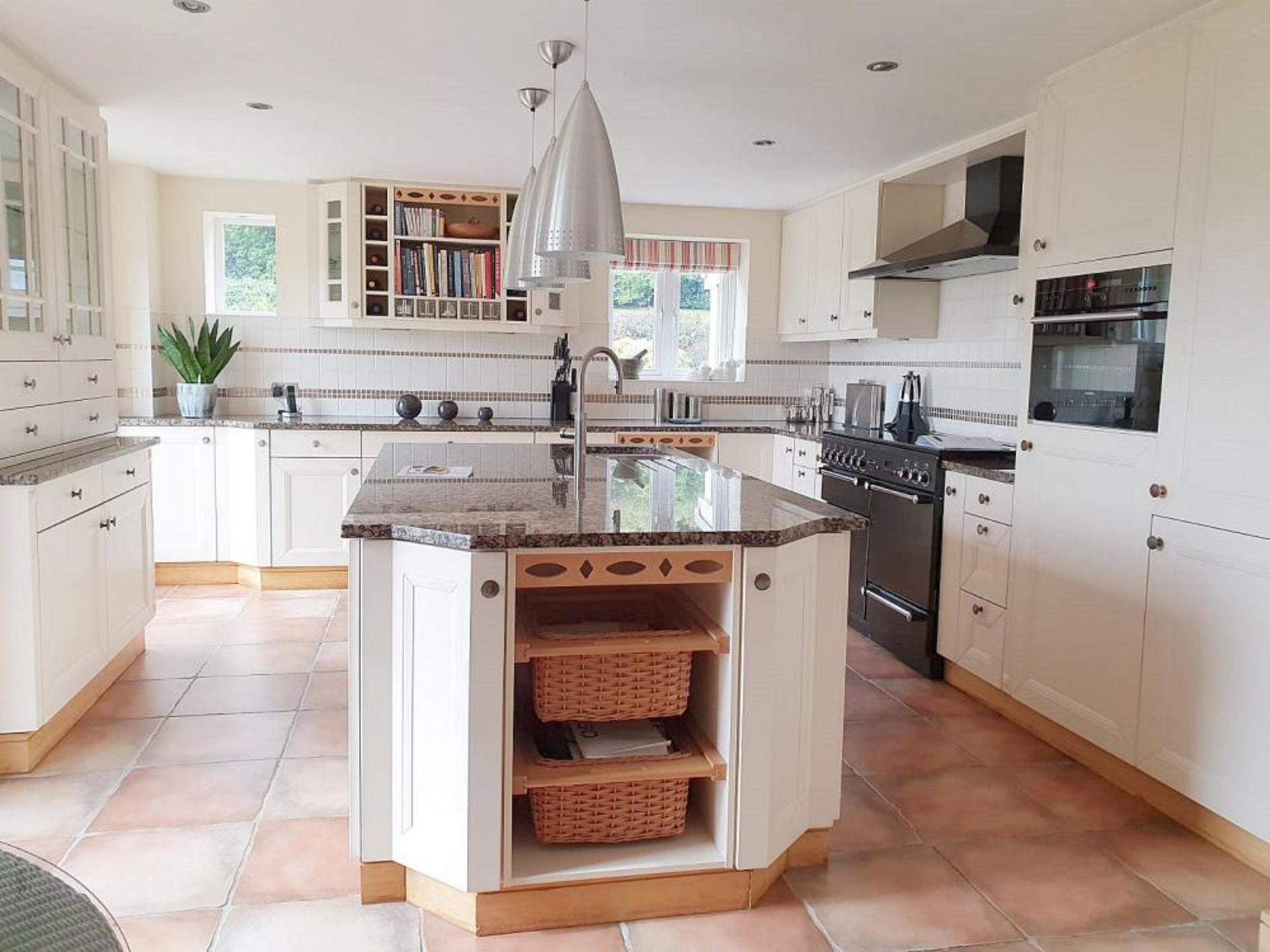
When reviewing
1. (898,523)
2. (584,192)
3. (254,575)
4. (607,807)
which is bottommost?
(254,575)

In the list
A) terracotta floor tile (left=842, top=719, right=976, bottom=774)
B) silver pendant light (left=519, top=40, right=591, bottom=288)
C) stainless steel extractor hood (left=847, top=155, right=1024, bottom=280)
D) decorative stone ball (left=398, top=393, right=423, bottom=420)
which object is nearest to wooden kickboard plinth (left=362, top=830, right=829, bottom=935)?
terracotta floor tile (left=842, top=719, right=976, bottom=774)

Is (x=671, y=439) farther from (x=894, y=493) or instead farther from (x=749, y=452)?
(x=894, y=493)

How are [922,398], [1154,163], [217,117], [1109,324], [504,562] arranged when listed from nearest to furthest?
1. [504,562]
2. [1154,163]
3. [1109,324]
4. [217,117]
5. [922,398]

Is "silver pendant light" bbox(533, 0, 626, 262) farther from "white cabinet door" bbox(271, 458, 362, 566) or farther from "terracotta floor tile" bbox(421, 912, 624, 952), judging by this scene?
"white cabinet door" bbox(271, 458, 362, 566)

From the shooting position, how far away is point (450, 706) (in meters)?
2.06

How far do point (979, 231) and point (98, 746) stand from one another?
3904mm

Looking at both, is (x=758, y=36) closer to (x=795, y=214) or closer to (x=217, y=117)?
(x=217, y=117)

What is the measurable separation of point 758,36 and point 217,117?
247 cm

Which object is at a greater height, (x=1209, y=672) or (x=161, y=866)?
(x=1209, y=672)

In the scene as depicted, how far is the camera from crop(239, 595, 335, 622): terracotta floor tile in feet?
15.6

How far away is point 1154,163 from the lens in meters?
2.78

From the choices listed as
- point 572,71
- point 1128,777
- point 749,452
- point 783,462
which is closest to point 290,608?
point 749,452

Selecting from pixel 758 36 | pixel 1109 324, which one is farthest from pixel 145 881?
pixel 1109 324

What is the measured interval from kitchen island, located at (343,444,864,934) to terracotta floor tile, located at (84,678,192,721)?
1677mm
